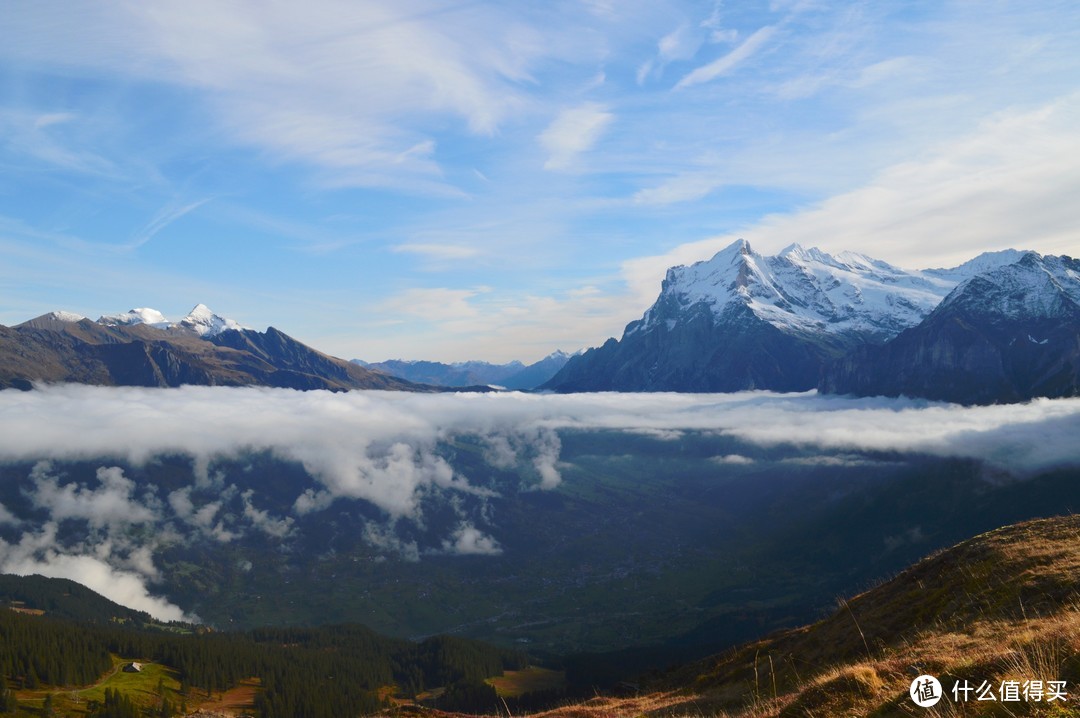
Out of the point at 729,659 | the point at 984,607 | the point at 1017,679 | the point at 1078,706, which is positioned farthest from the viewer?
the point at 729,659

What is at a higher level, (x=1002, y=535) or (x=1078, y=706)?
(x=1078, y=706)

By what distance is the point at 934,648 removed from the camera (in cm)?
2742

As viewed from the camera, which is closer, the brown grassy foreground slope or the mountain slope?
the brown grassy foreground slope

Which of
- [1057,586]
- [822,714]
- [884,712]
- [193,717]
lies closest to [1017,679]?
[884,712]

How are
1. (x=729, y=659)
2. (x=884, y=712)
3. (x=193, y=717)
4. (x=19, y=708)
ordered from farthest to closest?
(x=19, y=708) < (x=729, y=659) < (x=193, y=717) < (x=884, y=712)

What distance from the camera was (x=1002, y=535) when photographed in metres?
52.0

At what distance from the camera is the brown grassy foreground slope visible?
50.8 ft

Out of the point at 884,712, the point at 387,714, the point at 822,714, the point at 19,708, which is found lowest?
the point at 19,708

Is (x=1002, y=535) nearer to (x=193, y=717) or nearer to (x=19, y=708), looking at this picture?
(x=193, y=717)

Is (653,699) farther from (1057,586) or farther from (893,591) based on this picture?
(1057,586)

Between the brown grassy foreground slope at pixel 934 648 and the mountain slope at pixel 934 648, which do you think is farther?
the mountain slope at pixel 934 648

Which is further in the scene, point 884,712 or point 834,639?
point 834,639

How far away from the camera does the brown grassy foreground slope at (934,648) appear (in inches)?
610

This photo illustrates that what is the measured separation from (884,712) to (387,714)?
1530 inches
